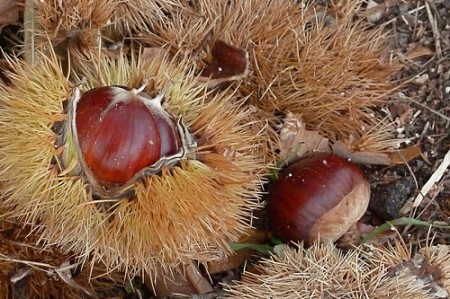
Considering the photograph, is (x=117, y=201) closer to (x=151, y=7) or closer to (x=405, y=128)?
(x=151, y=7)

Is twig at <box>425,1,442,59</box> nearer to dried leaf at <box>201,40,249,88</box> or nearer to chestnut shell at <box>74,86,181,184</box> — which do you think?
dried leaf at <box>201,40,249,88</box>

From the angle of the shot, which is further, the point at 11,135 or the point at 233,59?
the point at 233,59

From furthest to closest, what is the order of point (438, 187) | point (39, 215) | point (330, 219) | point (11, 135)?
point (438, 187) < point (330, 219) < point (39, 215) < point (11, 135)

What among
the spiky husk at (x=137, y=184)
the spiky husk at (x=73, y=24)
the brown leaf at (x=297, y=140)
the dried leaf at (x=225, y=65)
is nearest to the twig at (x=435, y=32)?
the brown leaf at (x=297, y=140)

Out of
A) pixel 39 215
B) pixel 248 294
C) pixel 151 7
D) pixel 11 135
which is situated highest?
pixel 151 7

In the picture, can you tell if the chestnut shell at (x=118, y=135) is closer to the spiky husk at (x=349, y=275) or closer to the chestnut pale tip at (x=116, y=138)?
the chestnut pale tip at (x=116, y=138)

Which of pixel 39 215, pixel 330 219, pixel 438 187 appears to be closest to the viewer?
pixel 39 215

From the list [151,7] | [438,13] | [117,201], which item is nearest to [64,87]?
[117,201]
